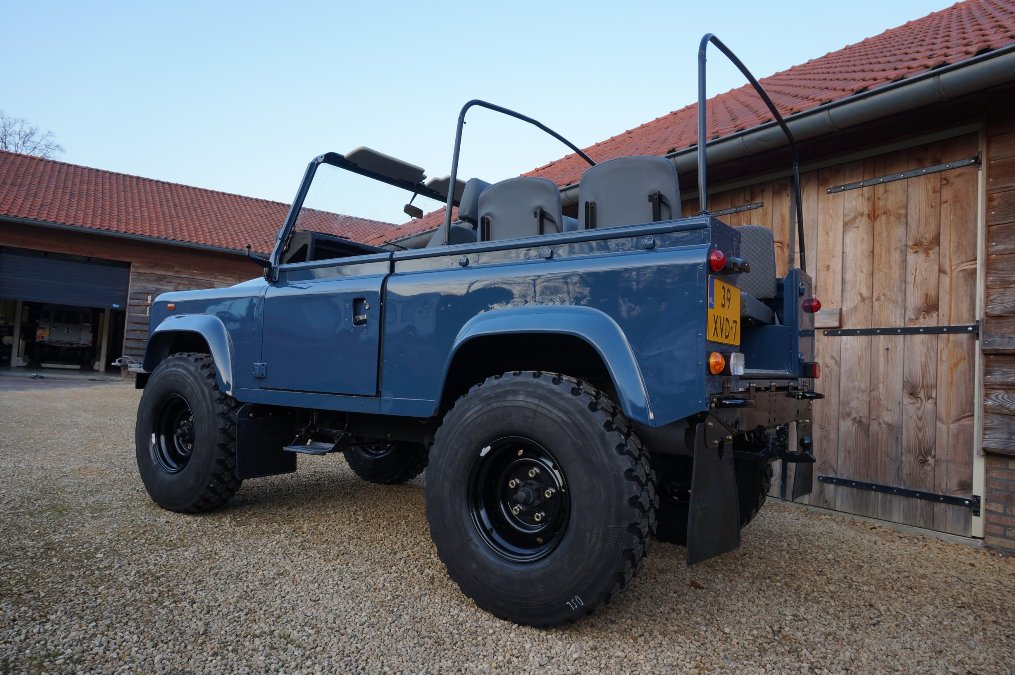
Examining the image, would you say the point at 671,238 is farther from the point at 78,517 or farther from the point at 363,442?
the point at 78,517

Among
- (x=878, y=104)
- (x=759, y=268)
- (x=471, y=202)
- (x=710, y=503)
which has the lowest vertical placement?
(x=710, y=503)

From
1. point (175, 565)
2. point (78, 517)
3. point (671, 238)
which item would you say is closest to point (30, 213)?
point (78, 517)

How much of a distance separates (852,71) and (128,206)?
18877mm

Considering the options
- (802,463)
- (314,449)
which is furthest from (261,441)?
(802,463)

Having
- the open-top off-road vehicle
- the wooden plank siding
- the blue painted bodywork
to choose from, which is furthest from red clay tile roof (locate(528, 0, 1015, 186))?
the blue painted bodywork

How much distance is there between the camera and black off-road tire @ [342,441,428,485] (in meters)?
4.74

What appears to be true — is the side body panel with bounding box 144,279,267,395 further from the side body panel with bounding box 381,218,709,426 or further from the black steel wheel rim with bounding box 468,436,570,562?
the black steel wheel rim with bounding box 468,436,570,562

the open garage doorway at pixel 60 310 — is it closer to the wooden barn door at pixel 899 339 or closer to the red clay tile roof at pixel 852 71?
the red clay tile roof at pixel 852 71

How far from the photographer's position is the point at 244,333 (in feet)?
11.8

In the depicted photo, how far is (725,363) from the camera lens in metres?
2.20

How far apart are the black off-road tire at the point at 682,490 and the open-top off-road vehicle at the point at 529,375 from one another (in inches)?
0.5

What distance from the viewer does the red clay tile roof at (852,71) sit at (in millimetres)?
4066

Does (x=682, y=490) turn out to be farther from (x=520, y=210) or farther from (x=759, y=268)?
(x=520, y=210)

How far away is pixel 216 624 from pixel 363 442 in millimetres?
1501
